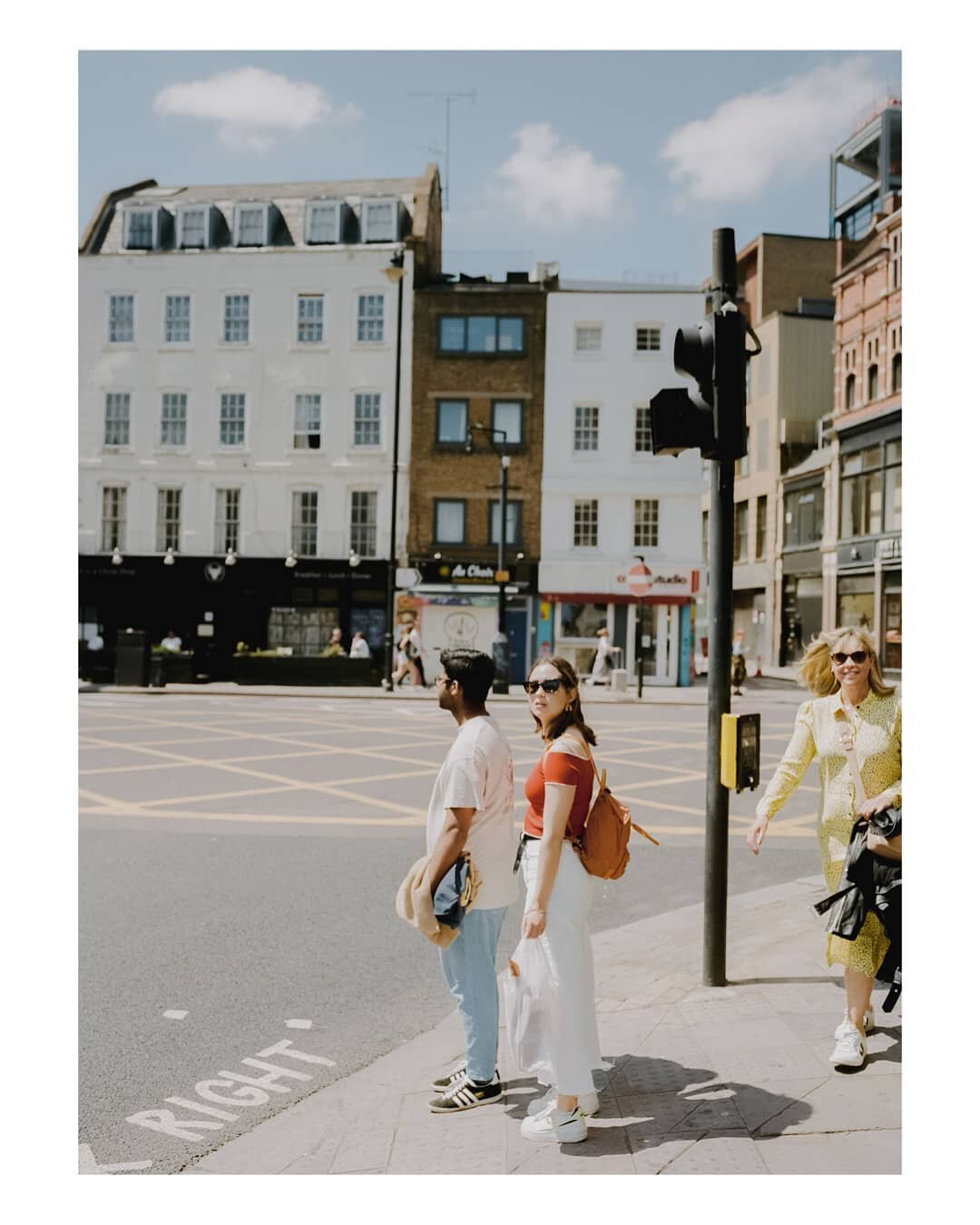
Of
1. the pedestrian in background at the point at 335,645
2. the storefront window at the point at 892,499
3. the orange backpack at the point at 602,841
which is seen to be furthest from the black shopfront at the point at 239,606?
the storefront window at the point at 892,499

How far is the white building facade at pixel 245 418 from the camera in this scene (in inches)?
536

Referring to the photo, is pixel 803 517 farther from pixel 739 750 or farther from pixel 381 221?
pixel 739 750

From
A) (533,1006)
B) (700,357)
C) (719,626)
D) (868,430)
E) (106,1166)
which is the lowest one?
(106,1166)

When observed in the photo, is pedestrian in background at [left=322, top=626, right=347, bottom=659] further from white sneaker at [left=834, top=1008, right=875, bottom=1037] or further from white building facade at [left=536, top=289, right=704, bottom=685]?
white sneaker at [left=834, top=1008, right=875, bottom=1037]

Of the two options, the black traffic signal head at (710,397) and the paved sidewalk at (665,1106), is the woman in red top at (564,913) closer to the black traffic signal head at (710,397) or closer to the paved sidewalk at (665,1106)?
the paved sidewalk at (665,1106)

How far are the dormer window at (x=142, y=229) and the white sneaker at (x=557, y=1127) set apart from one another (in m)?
6.62

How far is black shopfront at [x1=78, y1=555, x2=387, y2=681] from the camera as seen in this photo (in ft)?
57.1

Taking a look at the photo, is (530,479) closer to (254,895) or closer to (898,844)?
(254,895)

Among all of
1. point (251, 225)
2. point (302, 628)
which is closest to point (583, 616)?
point (302, 628)

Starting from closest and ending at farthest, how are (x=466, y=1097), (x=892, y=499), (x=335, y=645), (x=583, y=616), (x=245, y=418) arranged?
1. (x=466, y=1097)
2. (x=245, y=418)
3. (x=335, y=645)
4. (x=583, y=616)
5. (x=892, y=499)

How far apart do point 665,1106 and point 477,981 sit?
0.69 metres

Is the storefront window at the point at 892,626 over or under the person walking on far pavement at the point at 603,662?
over

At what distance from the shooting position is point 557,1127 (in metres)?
3.06

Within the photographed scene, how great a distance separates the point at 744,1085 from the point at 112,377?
11.4 meters
